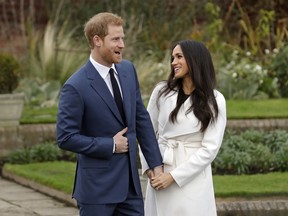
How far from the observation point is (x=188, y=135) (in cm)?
666

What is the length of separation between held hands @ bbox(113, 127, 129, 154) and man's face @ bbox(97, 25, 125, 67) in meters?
0.42

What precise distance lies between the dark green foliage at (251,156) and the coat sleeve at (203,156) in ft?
14.9

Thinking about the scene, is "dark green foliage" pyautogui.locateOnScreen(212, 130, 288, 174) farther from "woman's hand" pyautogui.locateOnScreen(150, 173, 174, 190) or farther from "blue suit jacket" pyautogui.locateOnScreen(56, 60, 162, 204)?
"blue suit jacket" pyautogui.locateOnScreen(56, 60, 162, 204)

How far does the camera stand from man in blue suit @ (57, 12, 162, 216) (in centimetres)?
619

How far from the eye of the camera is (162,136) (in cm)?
679

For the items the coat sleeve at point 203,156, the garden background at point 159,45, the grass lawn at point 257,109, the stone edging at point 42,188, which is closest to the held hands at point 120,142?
the coat sleeve at point 203,156

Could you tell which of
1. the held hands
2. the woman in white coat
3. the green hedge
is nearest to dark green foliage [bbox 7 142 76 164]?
the green hedge

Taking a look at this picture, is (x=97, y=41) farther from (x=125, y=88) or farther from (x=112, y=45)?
(x=125, y=88)

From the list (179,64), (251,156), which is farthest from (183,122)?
(251,156)

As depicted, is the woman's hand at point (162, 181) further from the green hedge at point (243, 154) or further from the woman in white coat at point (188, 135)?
the green hedge at point (243, 154)

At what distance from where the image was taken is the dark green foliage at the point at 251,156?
11.2 m

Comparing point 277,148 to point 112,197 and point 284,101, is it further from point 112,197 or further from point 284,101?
point 112,197

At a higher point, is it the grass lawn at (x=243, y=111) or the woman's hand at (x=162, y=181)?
the woman's hand at (x=162, y=181)

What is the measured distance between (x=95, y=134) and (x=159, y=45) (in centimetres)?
1263
